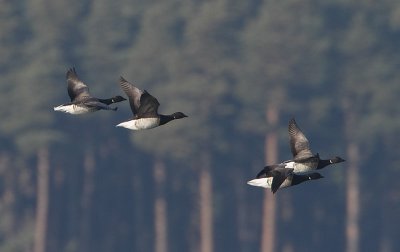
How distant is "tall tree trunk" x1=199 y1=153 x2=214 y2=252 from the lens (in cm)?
8338

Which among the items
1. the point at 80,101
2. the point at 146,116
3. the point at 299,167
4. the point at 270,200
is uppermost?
the point at 270,200

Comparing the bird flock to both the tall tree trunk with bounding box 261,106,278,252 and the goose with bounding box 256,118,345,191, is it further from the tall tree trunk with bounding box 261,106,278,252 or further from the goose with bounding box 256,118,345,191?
the tall tree trunk with bounding box 261,106,278,252

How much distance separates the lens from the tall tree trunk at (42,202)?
8350 centimetres

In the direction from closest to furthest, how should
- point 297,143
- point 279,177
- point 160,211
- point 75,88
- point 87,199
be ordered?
point 279,177 < point 297,143 < point 75,88 < point 160,211 < point 87,199

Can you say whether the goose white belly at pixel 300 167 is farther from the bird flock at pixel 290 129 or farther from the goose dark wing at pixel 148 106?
the goose dark wing at pixel 148 106

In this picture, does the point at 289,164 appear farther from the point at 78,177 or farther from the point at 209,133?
the point at 78,177

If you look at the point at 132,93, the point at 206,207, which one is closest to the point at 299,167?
the point at 132,93

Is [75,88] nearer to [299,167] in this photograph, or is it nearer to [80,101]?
[80,101]

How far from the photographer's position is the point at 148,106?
30.2 m

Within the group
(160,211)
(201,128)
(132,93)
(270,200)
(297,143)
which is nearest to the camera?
(297,143)

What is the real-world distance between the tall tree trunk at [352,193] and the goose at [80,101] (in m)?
57.0

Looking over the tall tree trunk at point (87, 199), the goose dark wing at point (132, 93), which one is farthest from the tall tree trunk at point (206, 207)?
the goose dark wing at point (132, 93)

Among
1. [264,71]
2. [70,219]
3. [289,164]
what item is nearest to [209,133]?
[264,71]

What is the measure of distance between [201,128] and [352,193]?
11.0 m
